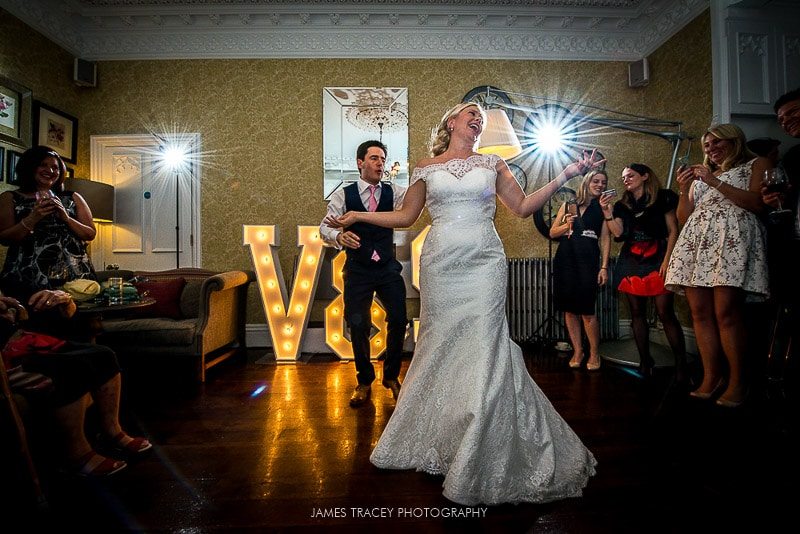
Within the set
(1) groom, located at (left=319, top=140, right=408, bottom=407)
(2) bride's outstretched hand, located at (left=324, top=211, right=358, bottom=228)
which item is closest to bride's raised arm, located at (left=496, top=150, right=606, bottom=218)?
(2) bride's outstretched hand, located at (left=324, top=211, right=358, bottom=228)

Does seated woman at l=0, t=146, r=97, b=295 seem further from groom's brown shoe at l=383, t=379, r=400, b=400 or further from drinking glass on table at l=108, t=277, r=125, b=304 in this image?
groom's brown shoe at l=383, t=379, r=400, b=400

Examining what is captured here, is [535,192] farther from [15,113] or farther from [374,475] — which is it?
[15,113]

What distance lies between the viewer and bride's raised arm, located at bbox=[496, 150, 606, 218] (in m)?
1.75

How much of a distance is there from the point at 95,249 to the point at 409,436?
5.07 m

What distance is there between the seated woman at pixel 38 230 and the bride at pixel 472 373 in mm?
1849

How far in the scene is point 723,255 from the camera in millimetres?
2586

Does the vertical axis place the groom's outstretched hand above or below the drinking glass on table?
above

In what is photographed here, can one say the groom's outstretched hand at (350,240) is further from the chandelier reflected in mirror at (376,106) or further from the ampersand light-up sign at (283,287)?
the chandelier reflected in mirror at (376,106)

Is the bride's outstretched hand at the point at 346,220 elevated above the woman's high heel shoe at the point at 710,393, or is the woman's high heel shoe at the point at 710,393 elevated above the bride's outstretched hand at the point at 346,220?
the bride's outstretched hand at the point at 346,220

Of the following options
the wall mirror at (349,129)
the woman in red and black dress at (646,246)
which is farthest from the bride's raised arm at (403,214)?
the wall mirror at (349,129)

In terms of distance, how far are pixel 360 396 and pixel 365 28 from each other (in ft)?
14.5

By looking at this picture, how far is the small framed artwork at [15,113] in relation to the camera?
13.1 feet

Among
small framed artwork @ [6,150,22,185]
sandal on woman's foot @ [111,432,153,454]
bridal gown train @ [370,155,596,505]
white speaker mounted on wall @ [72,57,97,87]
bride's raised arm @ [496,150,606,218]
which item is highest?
white speaker mounted on wall @ [72,57,97,87]

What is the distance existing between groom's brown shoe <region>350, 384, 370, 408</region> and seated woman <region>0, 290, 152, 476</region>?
1.21 meters
